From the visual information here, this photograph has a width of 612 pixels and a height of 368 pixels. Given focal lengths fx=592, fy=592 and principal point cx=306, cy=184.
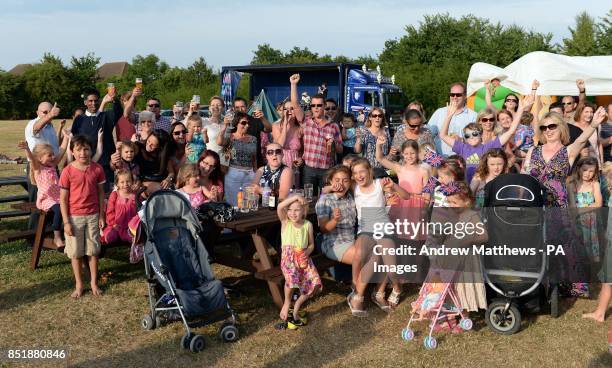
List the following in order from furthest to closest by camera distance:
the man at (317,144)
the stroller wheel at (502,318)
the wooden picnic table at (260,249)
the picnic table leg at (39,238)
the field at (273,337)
A: the man at (317,144)
the picnic table leg at (39,238)
the wooden picnic table at (260,249)
the stroller wheel at (502,318)
the field at (273,337)

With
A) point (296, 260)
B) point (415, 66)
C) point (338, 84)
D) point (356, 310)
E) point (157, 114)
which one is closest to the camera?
point (296, 260)

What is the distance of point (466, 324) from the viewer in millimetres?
4648

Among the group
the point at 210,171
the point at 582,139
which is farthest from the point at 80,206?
the point at 582,139

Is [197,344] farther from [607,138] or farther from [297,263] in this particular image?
[607,138]

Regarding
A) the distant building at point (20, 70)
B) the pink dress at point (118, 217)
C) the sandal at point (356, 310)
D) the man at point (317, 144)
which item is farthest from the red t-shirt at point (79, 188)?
the distant building at point (20, 70)

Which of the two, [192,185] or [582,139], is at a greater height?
[582,139]

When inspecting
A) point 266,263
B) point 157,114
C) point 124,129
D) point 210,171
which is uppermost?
point 157,114

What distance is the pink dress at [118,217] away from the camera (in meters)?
5.75

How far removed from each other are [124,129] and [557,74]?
9.31 metres

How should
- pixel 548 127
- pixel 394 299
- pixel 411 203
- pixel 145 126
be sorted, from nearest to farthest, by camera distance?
1. pixel 394 299
2. pixel 548 127
3. pixel 411 203
4. pixel 145 126

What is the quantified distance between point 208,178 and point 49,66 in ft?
132

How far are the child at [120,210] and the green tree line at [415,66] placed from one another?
19.8 meters

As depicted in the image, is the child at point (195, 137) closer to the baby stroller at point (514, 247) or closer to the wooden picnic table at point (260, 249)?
the wooden picnic table at point (260, 249)

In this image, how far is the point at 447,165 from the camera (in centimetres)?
518
